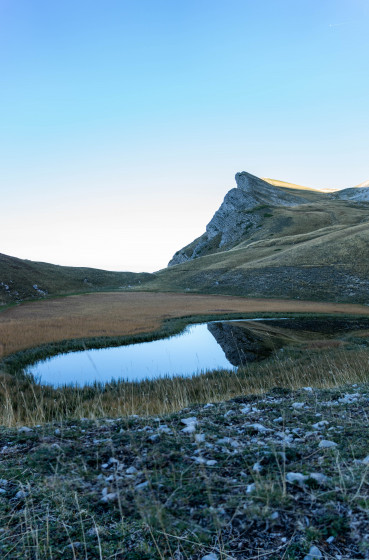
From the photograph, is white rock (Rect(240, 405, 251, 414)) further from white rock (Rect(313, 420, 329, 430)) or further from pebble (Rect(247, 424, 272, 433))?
white rock (Rect(313, 420, 329, 430))

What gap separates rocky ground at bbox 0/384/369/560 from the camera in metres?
4.04

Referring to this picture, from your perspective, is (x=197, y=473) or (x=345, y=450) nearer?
(x=197, y=473)

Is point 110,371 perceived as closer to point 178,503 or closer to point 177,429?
point 177,429

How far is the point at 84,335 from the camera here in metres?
31.9

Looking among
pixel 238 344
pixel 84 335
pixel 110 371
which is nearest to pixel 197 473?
pixel 110 371

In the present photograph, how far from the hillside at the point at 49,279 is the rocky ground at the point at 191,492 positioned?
222 feet

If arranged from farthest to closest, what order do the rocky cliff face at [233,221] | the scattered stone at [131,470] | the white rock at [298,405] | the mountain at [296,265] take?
1. the rocky cliff face at [233,221]
2. the mountain at [296,265]
3. the white rock at [298,405]
4. the scattered stone at [131,470]

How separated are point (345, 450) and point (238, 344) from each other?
77.4ft

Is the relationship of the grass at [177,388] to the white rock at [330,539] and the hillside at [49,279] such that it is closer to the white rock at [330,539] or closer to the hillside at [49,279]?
the white rock at [330,539]

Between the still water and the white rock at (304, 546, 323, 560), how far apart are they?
14.2 metres

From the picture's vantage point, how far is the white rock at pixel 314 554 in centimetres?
366

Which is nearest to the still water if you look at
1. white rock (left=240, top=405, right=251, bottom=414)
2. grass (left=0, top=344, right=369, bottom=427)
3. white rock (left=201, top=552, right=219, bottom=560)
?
grass (left=0, top=344, right=369, bottom=427)

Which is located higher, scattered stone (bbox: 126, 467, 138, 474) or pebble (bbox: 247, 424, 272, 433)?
scattered stone (bbox: 126, 467, 138, 474)

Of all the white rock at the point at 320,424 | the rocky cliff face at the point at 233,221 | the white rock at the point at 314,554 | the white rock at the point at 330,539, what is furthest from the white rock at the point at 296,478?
the rocky cliff face at the point at 233,221
